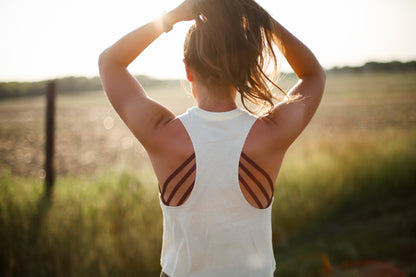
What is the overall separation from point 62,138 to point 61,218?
1678 cm

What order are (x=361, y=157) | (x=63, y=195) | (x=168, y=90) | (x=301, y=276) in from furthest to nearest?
1. (x=168, y=90)
2. (x=361, y=157)
3. (x=63, y=195)
4. (x=301, y=276)

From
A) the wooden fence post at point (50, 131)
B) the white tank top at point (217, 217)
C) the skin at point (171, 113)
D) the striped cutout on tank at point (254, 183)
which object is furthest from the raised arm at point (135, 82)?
the wooden fence post at point (50, 131)

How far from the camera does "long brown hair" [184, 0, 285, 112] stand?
1063mm

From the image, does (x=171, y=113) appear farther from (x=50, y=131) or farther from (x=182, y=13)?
(x=50, y=131)

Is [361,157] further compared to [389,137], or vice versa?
[389,137]

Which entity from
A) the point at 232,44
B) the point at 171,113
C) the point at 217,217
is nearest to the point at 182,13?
the point at 232,44

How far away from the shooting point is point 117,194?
4457 mm

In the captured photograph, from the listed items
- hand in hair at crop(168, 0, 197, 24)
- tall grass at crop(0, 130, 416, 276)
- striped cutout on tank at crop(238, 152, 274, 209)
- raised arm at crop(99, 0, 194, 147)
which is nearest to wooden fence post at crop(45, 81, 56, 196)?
tall grass at crop(0, 130, 416, 276)

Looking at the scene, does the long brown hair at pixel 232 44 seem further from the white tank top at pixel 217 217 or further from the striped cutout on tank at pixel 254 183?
the striped cutout on tank at pixel 254 183

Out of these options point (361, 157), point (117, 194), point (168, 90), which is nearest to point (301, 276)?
point (117, 194)

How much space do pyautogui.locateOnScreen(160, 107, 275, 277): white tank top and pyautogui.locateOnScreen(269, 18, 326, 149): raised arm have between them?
0.12 metres

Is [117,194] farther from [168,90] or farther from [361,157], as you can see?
[168,90]

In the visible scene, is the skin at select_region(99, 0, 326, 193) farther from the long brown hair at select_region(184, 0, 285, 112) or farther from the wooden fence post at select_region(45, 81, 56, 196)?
the wooden fence post at select_region(45, 81, 56, 196)

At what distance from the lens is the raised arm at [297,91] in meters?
1.12
